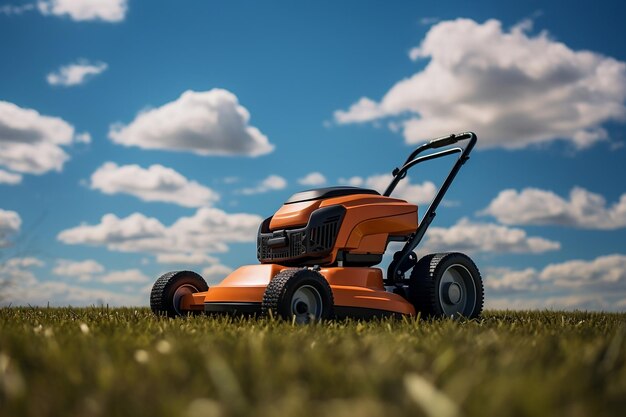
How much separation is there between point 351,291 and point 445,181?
6.92ft

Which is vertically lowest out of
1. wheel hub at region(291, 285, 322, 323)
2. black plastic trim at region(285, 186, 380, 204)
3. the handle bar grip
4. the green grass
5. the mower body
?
the green grass

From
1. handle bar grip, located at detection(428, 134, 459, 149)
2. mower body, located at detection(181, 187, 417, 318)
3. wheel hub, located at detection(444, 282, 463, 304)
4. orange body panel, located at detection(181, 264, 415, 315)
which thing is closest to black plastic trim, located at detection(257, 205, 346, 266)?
mower body, located at detection(181, 187, 417, 318)

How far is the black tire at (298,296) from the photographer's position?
5.67 metres

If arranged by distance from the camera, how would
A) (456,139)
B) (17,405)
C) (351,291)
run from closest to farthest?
(17,405) → (351,291) → (456,139)

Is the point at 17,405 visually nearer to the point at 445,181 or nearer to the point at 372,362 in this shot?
the point at 372,362

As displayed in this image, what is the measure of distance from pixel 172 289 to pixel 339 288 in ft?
7.93

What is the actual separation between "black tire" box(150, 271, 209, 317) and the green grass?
14.3ft

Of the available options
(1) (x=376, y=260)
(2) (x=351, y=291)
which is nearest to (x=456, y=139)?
(1) (x=376, y=260)

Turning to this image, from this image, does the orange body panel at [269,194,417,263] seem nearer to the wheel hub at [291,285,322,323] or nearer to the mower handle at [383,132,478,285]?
the mower handle at [383,132,478,285]

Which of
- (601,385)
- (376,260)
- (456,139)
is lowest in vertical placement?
(601,385)

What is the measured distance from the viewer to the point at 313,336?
12.7 feet

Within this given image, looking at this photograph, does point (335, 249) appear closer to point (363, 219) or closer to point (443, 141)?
point (363, 219)

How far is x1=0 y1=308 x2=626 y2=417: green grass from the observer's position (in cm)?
176

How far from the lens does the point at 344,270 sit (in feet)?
22.4
